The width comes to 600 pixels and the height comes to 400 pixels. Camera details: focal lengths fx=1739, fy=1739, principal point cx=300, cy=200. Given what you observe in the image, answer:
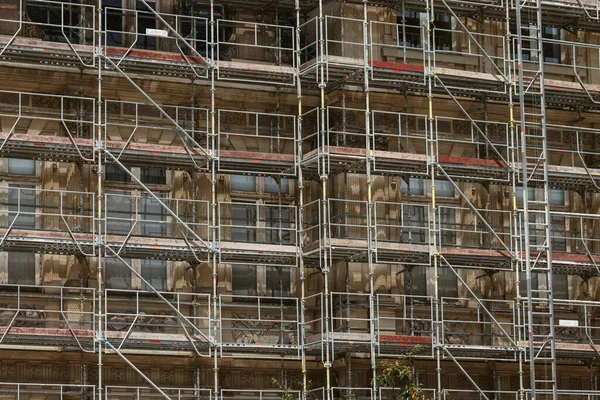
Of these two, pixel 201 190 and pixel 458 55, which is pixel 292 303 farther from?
pixel 458 55

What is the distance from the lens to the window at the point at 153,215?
34906 millimetres

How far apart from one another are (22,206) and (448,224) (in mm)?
8981

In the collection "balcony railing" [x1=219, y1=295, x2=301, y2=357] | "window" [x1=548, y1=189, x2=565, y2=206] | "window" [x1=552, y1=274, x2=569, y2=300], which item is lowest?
"balcony railing" [x1=219, y1=295, x2=301, y2=357]

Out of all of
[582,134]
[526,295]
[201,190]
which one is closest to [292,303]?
[201,190]

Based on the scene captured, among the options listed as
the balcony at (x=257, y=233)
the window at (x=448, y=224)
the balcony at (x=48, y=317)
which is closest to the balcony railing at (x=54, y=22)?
the balcony at (x=257, y=233)

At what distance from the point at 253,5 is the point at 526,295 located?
8.43 m

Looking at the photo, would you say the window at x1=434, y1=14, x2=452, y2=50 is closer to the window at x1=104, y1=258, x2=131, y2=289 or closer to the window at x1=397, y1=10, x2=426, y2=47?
the window at x1=397, y1=10, x2=426, y2=47

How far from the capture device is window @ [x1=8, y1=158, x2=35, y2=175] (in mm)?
34375

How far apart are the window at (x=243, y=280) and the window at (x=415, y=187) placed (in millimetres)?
3751

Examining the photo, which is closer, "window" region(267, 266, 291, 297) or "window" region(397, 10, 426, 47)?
"window" region(267, 266, 291, 297)

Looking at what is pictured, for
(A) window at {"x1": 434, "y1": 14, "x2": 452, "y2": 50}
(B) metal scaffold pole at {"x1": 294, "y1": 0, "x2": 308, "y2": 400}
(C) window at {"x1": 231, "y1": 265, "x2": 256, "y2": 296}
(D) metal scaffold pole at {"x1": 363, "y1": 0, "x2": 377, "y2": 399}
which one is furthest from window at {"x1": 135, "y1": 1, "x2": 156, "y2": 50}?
(A) window at {"x1": 434, "y1": 14, "x2": 452, "y2": 50}

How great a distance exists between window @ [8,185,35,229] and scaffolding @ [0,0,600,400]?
44 millimetres

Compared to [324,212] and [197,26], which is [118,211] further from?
[197,26]

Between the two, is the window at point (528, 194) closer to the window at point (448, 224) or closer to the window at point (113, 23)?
the window at point (448, 224)
